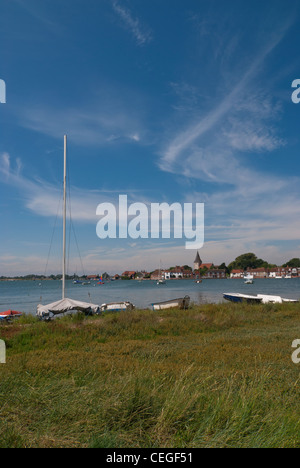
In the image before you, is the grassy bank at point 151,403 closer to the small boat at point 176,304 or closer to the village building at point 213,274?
the small boat at point 176,304

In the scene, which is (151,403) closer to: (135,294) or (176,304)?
(176,304)

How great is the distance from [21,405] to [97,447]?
73.4 inches

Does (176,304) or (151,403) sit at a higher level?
(151,403)

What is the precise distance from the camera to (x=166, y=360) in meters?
9.27

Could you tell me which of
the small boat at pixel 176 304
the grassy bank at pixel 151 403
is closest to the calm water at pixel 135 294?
the small boat at pixel 176 304

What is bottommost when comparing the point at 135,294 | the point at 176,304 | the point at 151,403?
the point at 135,294

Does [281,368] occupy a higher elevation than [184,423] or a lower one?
lower

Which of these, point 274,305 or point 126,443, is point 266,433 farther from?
point 274,305

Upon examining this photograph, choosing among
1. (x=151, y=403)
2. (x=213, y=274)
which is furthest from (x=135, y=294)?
(x=213, y=274)

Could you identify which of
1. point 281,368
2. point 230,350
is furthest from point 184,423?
point 230,350

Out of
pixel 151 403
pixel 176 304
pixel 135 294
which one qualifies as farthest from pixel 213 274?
pixel 151 403

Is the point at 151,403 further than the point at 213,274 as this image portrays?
No

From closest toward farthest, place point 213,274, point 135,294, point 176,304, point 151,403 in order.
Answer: point 151,403 → point 176,304 → point 135,294 → point 213,274

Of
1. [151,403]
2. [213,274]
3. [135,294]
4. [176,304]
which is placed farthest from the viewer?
[213,274]
